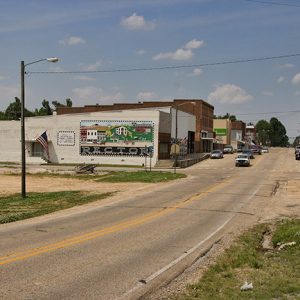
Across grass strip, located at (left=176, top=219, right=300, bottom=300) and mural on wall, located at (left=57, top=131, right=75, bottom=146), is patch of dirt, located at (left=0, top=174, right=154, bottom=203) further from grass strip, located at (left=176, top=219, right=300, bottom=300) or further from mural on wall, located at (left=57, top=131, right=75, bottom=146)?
mural on wall, located at (left=57, top=131, right=75, bottom=146)

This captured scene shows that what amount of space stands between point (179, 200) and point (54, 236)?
12.9m

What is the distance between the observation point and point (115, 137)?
71.3 meters

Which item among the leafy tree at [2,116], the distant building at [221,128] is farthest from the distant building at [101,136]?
the leafy tree at [2,116]

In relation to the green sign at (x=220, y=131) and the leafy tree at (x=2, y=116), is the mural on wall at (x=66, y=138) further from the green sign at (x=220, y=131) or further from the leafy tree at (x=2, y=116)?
the leafy tree at (x=2, y=116)

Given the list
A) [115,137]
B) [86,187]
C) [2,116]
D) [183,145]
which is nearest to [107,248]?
[86,187]

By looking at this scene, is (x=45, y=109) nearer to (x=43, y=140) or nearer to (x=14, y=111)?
(x=14, y=111)

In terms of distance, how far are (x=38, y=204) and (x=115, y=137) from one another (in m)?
46.8

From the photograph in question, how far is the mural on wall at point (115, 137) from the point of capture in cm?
6956

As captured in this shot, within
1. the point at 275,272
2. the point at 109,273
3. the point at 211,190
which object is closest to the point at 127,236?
the point at 109,273

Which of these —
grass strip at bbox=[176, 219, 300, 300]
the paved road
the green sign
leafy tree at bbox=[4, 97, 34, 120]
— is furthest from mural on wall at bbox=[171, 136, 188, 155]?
leafy tree at bbox=[4, 97, 34, 120]

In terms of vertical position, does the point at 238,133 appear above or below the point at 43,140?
above

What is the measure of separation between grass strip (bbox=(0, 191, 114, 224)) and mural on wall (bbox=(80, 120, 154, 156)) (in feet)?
127

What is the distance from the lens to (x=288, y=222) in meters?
17.8

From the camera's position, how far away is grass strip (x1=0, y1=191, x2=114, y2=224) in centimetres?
1980
